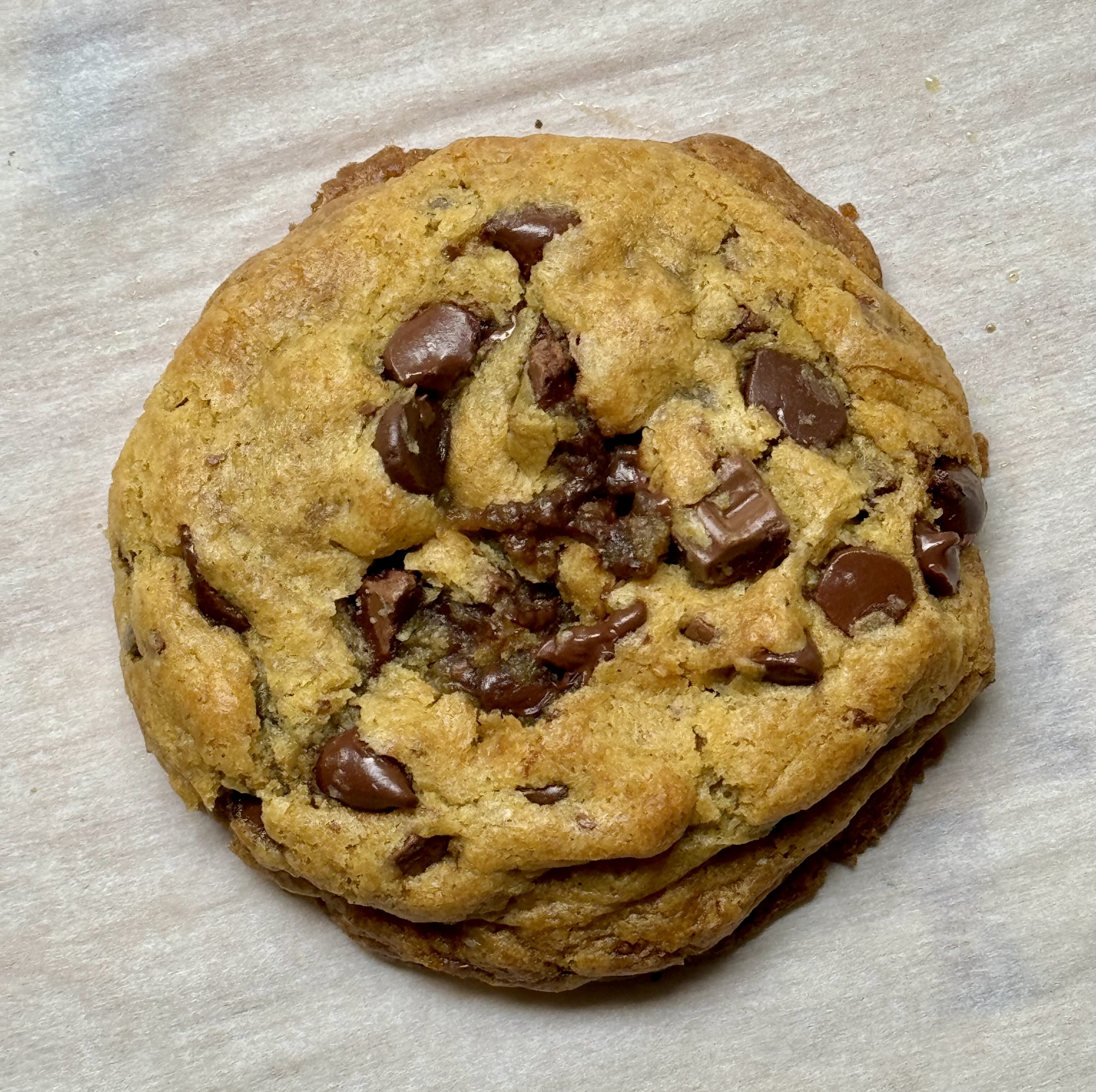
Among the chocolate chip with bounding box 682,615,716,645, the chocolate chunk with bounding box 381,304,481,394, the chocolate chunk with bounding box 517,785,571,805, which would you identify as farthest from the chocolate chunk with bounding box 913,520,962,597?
the chocolate chunk with bounding box 381,304,481,394

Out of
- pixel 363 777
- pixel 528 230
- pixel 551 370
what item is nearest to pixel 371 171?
pixel 528 230

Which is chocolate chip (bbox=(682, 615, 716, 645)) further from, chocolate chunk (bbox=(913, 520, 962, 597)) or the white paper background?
the white paper background

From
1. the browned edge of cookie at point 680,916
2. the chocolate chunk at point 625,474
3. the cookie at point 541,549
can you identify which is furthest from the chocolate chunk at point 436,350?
the browned edge of cookie at point 680,916

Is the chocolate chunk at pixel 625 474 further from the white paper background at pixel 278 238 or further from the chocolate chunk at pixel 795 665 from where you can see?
the white paper background at pixel 278 238

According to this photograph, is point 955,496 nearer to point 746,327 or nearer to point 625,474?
point 746,327

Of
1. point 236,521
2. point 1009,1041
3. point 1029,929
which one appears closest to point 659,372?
point 236,521

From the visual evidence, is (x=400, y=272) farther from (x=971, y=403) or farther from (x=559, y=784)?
(x=971, y=403)

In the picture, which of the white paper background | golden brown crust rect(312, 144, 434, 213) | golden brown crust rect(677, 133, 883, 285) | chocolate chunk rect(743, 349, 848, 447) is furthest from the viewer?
the white paper background
